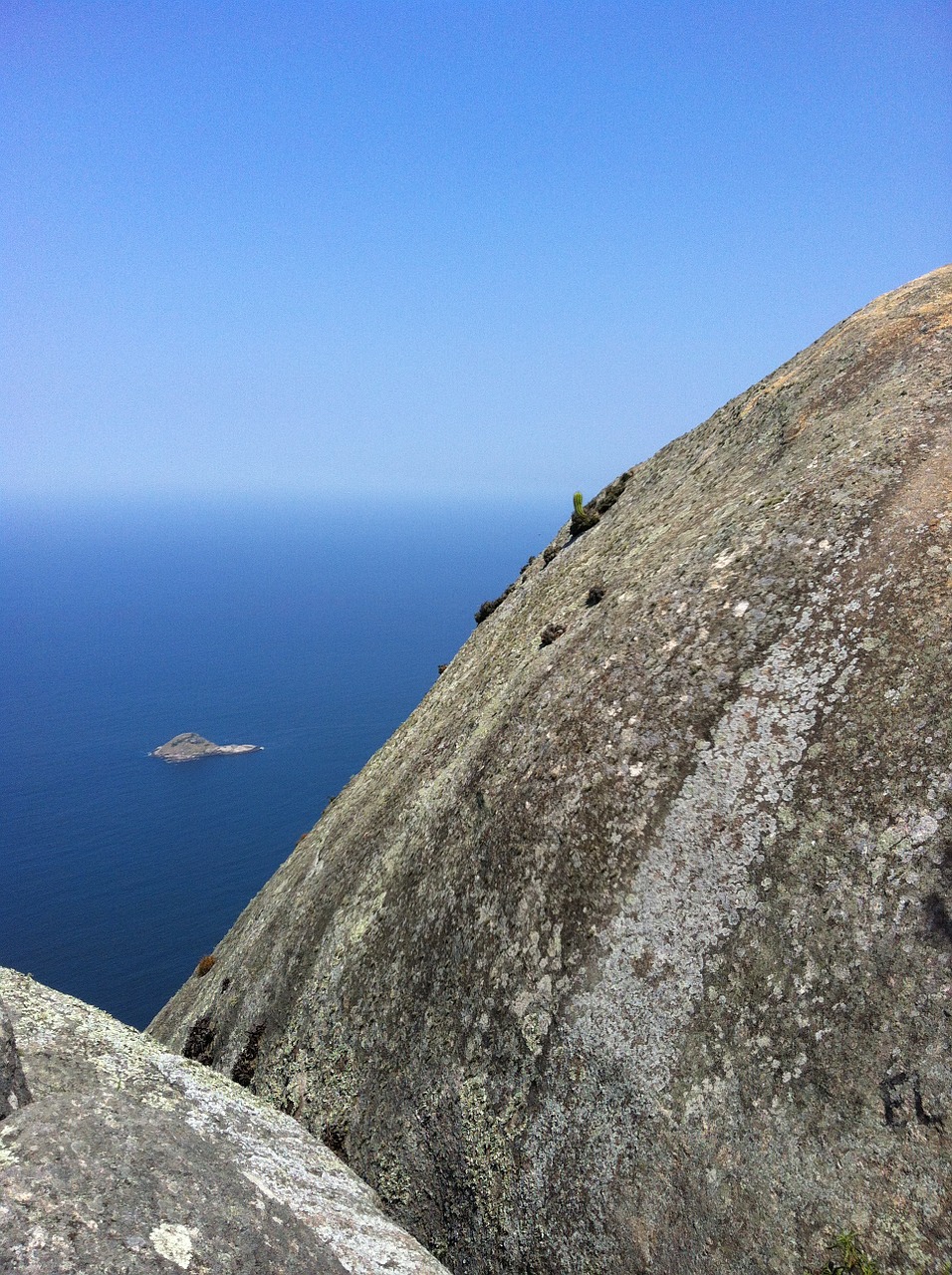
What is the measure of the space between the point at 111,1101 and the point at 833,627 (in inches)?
508

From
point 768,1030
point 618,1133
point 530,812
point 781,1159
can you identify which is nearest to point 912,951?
point 768,1030

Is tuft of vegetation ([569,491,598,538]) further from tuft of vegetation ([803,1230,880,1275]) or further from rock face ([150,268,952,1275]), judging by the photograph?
tuft of vegetation ([803,1230,880,1275])

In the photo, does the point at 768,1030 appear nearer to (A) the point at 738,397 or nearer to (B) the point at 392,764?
(B) the point at 392,764

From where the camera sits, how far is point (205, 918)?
147m

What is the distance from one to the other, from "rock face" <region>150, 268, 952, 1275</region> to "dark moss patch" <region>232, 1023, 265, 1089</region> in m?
0.10

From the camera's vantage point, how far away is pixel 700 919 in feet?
36.7

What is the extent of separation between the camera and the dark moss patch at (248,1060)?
54.7 ft

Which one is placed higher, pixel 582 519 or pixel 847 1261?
pixel 582 519

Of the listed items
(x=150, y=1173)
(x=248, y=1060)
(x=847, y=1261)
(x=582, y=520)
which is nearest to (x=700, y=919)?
(x=847, y=1261)

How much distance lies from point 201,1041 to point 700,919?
598 inches

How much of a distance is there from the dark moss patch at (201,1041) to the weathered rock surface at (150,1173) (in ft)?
22.5

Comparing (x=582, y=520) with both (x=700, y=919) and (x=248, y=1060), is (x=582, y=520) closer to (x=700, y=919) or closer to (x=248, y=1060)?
(x=700, y=919)

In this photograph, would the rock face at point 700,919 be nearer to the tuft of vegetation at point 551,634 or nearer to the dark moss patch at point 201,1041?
the tuft of vegetation at point 551,634

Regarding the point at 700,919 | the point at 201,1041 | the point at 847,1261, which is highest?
the point at 700,919
